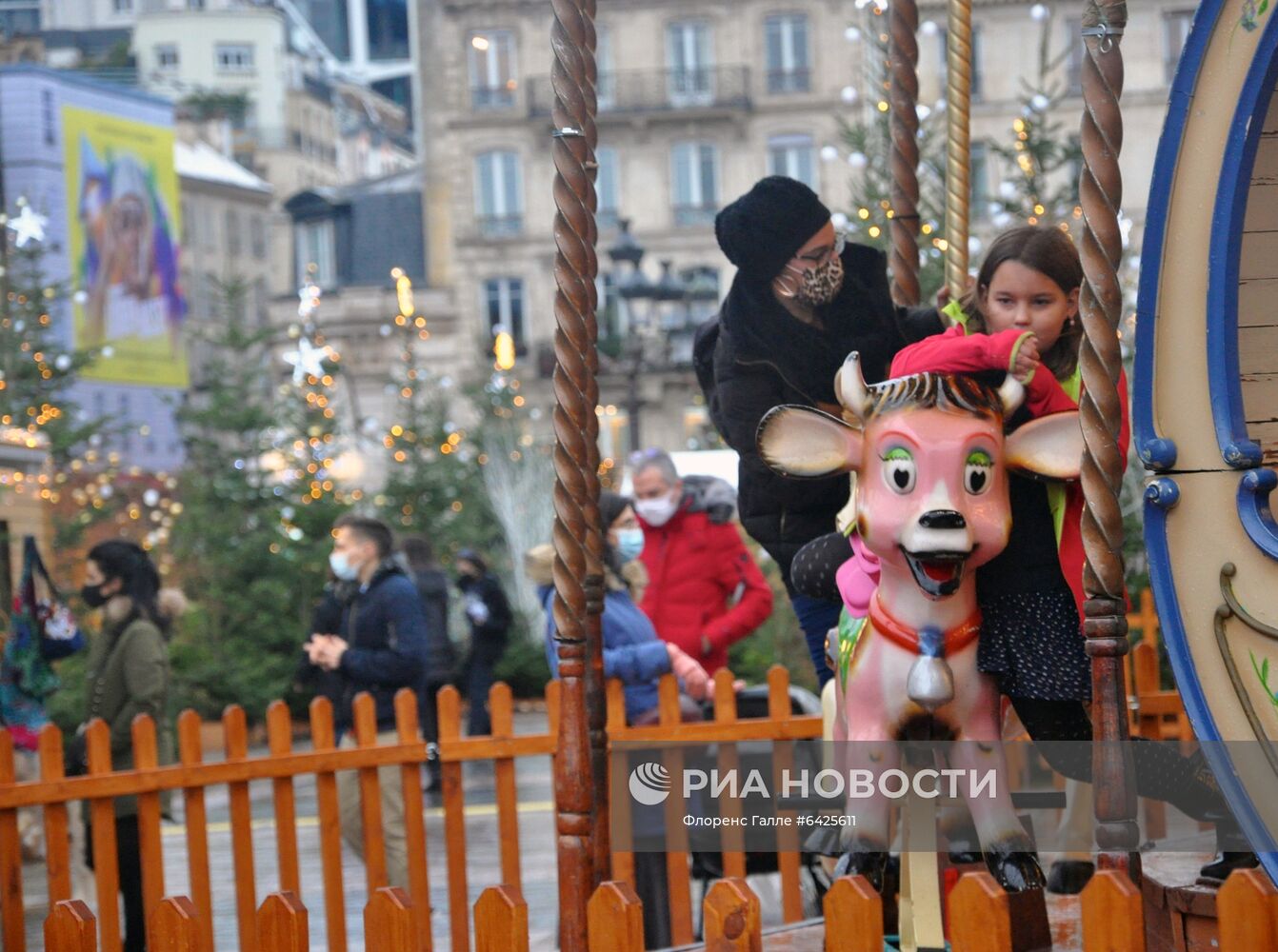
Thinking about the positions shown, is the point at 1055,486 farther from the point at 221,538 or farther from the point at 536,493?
the point at 536,493

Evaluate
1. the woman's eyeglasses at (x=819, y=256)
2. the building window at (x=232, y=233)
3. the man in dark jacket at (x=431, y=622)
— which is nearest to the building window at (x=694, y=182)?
the building window at (x=232, y=233)

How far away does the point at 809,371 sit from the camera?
4641 millimetres

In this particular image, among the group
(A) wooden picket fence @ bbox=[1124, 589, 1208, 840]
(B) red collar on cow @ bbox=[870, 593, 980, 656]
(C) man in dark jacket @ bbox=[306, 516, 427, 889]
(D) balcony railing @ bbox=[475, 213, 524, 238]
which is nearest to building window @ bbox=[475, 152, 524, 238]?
(D) balcony railing @ bbox=[475, 213, 524, 238]

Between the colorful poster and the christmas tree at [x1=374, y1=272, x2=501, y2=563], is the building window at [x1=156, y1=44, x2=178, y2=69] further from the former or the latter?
the christmas tree at [x1=374, y1=272, x2=501, y2=563]

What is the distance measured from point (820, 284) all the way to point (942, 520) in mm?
976

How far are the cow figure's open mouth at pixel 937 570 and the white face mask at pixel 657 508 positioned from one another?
3836 mm

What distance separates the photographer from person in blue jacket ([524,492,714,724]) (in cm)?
658

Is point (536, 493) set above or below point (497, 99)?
below

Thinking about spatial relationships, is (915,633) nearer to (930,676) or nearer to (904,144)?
(930,676)

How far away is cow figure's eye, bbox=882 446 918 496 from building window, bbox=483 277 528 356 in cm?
3927

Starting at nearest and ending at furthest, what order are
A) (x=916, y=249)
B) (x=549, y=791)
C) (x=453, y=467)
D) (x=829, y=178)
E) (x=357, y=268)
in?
(x=916, y=249) → (x=549, y=791) → (x=453, y=467) → (x=829, y=178) → (x=357, y=268)

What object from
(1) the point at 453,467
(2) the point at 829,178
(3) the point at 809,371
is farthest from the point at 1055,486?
(2) the point at 829,178

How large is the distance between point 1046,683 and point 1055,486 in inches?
16.7

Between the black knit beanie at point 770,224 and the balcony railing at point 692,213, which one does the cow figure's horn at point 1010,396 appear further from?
the balcony railing at point 692,213
